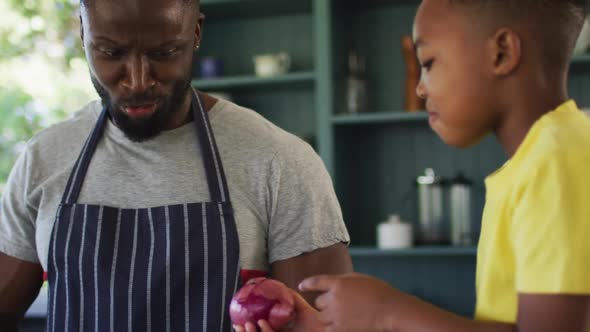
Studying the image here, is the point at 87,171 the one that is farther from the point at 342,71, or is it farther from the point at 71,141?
the point at 342,71

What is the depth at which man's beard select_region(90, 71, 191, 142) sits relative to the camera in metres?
1.34

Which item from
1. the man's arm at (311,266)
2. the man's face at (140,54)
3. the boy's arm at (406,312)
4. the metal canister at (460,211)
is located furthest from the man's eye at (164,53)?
the metal canister at (460,211)

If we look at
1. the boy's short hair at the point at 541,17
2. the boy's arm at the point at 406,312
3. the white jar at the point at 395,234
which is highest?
the boy's short hair at the point at 541,17

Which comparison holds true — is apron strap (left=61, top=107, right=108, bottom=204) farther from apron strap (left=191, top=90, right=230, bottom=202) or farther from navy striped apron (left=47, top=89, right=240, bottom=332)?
apron strap (left=191, top=90, right=230, bottom=202)

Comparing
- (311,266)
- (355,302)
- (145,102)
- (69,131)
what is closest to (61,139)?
(69,131)

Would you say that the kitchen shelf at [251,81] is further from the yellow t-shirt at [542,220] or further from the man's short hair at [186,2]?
the yellow t-shirt at [542,220]

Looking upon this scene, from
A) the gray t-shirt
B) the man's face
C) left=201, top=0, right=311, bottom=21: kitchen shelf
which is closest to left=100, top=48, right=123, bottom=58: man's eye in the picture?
the man's face

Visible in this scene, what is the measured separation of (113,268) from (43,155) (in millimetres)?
270

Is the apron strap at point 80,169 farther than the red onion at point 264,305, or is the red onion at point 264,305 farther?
the apron strap at point 80,169

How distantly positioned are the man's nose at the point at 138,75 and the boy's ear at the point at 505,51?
612mm

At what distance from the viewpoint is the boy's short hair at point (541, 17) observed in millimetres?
904

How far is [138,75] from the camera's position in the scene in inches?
51.2

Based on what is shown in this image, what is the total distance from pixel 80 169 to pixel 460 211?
7.01ft

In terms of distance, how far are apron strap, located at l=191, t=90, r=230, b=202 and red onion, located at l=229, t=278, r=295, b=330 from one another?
26cm
